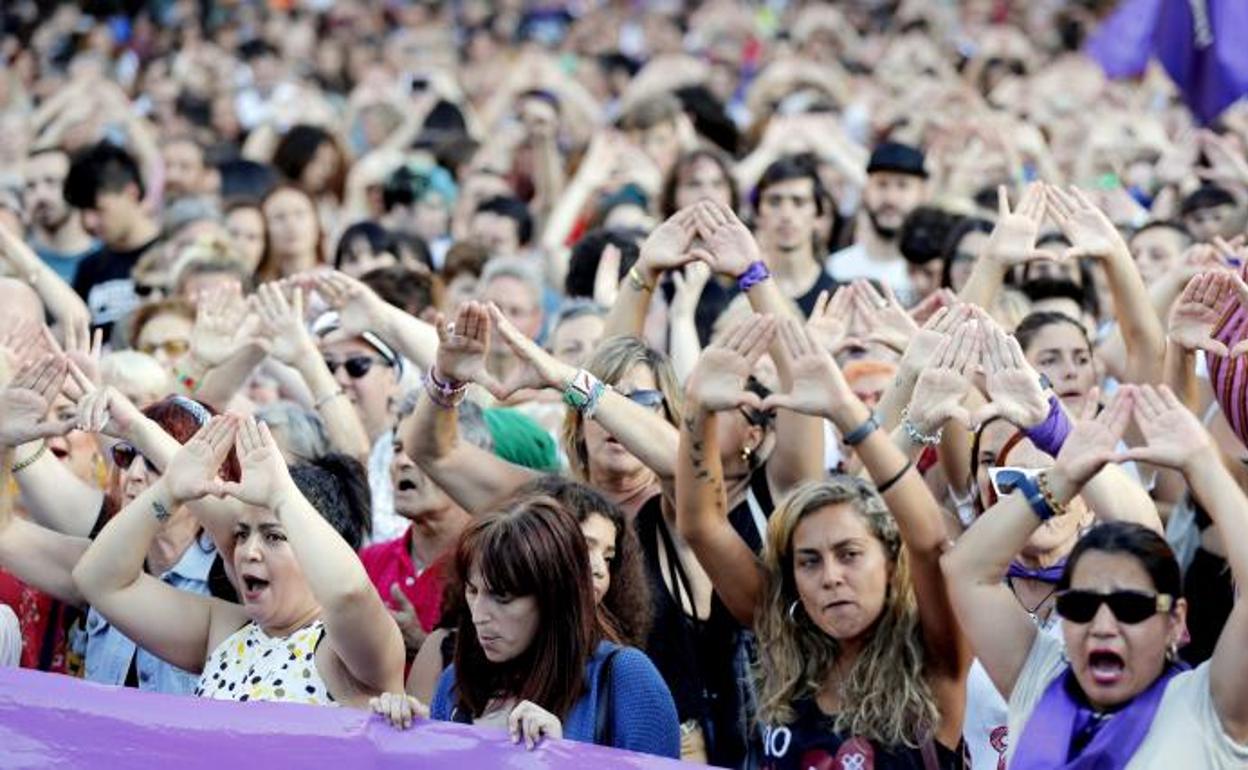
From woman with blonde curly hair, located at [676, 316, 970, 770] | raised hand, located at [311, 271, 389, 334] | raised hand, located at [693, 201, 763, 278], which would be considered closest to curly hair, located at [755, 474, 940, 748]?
woman with blonde curly hair, located at [676, 316, 970, 770]

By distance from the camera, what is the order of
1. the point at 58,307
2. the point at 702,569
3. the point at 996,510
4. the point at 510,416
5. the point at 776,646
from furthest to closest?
the point at 58,307 < the point at 510,416 < the point at 702,569 < the point at 776,646 < the point at 996,510

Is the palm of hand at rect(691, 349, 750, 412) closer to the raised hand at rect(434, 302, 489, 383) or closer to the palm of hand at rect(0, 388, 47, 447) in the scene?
the raised hand at rect(434, 302, 489, 383)

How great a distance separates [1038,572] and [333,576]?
1511 millimetres

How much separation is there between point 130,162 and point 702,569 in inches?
233

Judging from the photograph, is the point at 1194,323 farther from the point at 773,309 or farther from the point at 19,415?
the point at 19,415

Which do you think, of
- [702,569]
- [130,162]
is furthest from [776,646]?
[130,162]

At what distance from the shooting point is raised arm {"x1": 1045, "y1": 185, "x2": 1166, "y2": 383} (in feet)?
21.4

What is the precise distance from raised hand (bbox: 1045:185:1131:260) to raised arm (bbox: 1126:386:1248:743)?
1683 mm

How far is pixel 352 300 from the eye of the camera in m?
7.33

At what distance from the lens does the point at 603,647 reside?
520cm

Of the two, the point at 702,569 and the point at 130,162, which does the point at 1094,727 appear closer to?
the point at 702,569

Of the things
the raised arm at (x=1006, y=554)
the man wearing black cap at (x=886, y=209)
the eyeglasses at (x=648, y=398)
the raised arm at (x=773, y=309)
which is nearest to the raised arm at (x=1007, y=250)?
the raised arm at (x=773, y=309)

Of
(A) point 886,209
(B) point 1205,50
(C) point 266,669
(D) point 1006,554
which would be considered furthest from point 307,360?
(B) point 1205,50

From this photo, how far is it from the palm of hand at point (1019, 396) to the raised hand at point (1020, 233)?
61.0 inches
